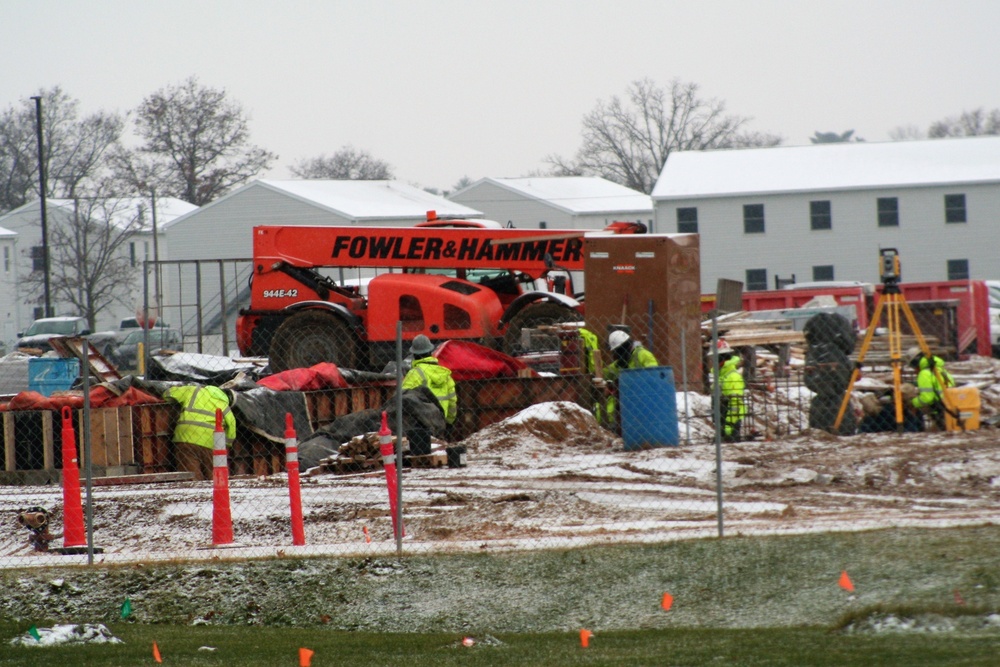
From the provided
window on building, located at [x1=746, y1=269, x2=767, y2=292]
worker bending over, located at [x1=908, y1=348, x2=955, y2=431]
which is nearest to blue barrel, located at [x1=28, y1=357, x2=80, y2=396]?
worker bending over, located at [x1=908, y1=348, x2=955, y2=431]

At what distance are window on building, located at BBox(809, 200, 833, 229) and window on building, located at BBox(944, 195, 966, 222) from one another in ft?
13.2

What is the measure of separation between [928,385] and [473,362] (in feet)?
19.0

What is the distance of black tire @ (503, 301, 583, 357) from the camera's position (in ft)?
63.0

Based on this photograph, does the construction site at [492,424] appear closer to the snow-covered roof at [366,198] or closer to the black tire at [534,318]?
the black tire at [534,318]

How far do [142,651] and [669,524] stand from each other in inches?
182

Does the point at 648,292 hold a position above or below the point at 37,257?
below

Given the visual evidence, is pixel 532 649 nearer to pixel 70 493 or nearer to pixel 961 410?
pixel 70 493

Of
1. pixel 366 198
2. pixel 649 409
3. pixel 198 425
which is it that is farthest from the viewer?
pixel 366 198

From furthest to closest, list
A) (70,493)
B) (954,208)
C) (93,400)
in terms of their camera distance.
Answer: (954,208)
(93,400)
(70,493)

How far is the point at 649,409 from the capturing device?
48.8ft

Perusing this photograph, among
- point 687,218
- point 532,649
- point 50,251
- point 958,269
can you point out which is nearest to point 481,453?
point 532,649

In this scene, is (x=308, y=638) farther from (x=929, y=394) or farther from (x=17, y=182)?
(x=17, y=182)

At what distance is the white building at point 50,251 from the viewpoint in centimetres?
6212

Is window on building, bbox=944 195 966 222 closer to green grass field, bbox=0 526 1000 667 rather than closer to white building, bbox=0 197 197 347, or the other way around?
white building, bbox=0 197 197 347
